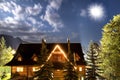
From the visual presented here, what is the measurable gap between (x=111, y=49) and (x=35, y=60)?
19491 mm

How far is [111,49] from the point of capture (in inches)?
2264

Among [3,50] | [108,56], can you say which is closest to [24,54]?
[108,56]

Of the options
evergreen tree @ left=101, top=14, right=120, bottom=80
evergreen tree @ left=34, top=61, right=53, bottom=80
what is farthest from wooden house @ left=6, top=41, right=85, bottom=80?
evergreen tree @ left=34, top=61, right=53, bottom=80

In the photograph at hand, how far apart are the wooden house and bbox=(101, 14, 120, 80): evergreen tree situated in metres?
7.94

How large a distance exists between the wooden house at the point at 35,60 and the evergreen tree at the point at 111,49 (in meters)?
7.94

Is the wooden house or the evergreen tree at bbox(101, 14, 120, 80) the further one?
the wooden house

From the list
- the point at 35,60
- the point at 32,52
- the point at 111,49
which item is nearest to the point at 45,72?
the point at 111,49

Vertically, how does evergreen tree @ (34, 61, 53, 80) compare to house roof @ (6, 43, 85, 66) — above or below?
below

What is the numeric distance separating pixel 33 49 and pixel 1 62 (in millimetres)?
26486

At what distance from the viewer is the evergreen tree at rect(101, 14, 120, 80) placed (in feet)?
185

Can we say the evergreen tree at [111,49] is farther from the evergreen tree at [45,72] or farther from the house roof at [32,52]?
the evergreen tree at [45,72]

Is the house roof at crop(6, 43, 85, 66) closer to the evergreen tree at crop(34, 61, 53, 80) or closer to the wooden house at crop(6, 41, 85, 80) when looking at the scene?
the wooden house at crop(6, 41, 85, 80)

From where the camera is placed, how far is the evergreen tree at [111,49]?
185ft

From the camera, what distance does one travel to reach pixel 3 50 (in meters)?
96.6
